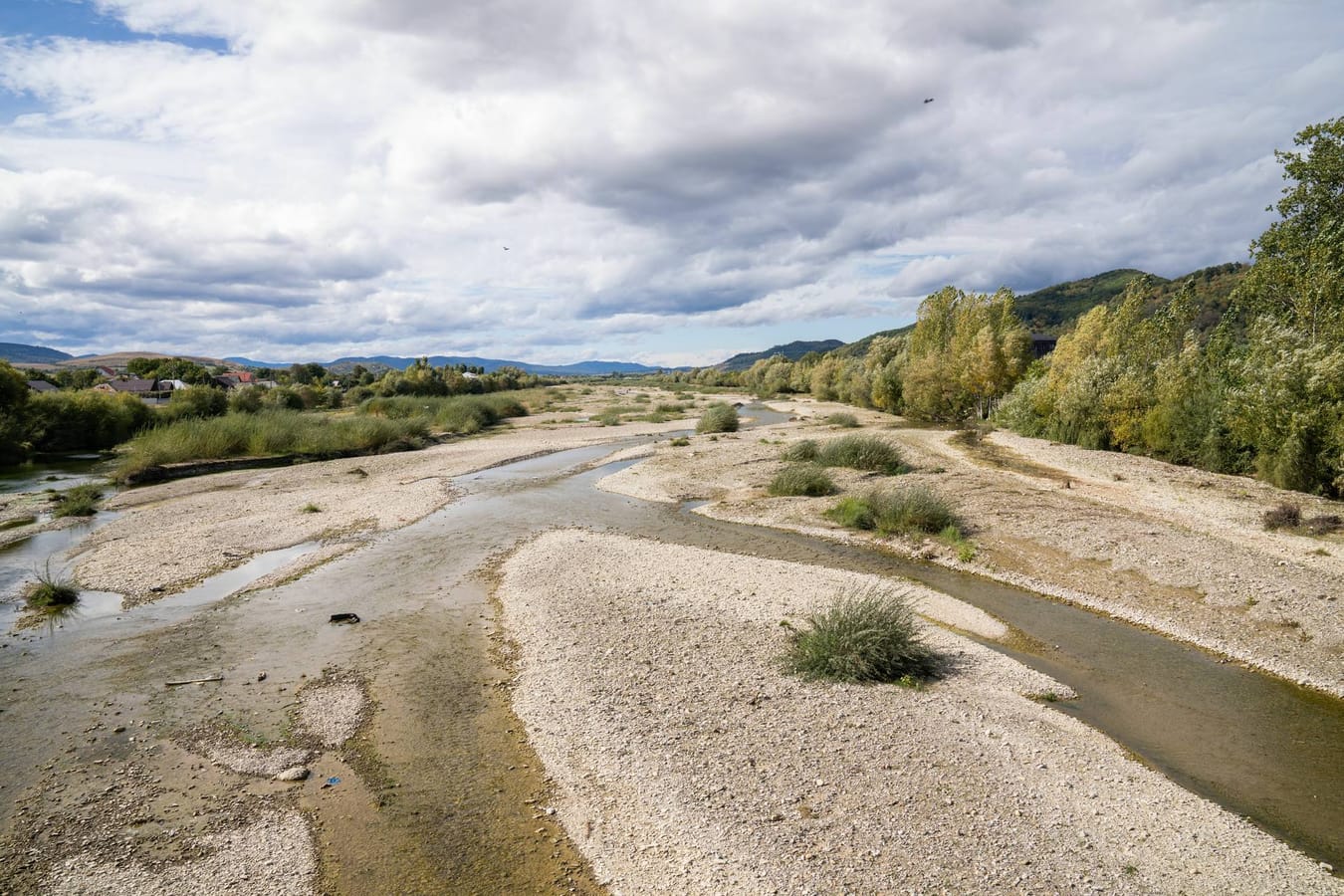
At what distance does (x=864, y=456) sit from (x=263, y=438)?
32036mm

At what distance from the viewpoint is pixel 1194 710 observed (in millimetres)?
Answer: 9273

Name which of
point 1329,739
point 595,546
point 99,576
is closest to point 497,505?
point 595,546

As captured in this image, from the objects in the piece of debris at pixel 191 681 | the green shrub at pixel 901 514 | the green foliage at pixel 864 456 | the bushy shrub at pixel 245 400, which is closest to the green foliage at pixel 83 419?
the bushy shrub at pixel 245 400

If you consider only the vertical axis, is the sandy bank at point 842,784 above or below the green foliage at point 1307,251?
below

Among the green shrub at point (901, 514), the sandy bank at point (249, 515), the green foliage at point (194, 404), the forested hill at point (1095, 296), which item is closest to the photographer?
the sandy bank at point (249, 515)

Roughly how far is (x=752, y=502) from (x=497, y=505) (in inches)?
375

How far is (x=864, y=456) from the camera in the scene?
27562mm

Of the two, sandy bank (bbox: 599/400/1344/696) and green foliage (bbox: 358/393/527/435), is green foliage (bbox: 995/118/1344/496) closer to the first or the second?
sandy bank (bbox: 599/400/1344/696)

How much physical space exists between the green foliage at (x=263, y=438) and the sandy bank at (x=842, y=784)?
2940 centimetres

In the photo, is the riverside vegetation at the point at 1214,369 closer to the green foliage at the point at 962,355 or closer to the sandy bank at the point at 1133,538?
the green foliage at the point at 962,355

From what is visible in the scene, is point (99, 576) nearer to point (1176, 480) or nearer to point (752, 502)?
point (752, 502)

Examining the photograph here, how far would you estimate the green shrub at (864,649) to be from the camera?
9867 millimetres

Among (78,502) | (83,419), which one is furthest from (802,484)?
(83,419)

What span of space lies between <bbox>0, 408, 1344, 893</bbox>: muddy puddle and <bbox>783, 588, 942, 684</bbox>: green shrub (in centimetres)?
207
